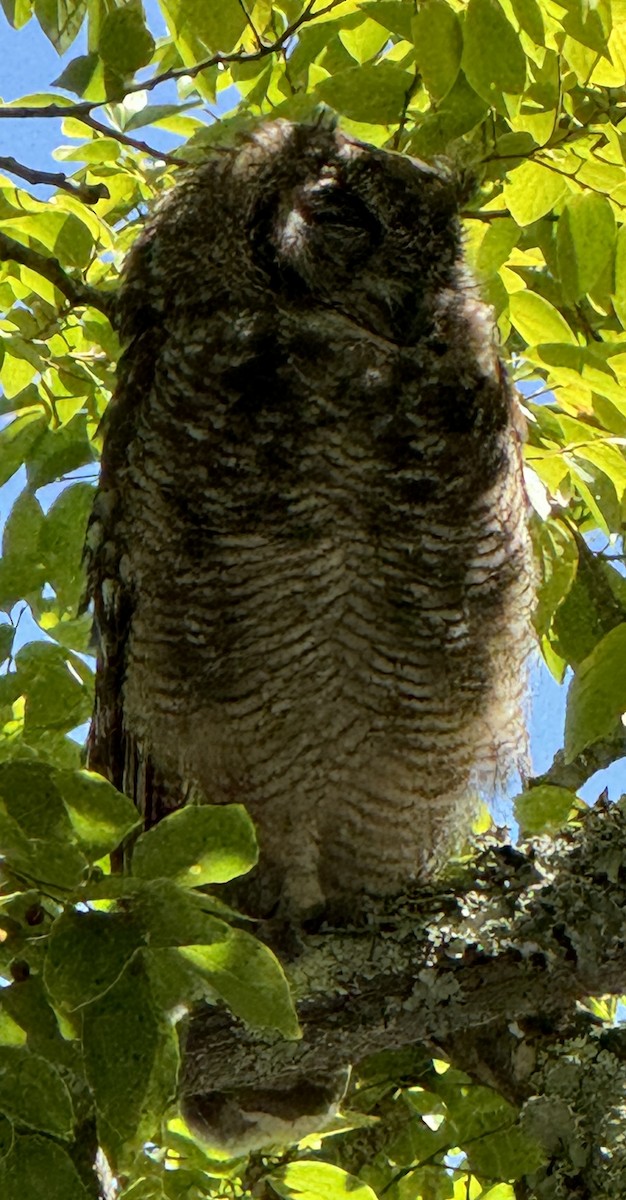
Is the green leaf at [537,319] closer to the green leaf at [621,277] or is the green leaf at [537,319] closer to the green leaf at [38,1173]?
the green leaf at [621,277]

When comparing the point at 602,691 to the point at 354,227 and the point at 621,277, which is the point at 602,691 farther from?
the point at 354,227

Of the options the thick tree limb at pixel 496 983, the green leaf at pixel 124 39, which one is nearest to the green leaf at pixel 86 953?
the thick tree limb at pixel 496 983

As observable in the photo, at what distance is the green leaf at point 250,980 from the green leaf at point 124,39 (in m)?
0.98

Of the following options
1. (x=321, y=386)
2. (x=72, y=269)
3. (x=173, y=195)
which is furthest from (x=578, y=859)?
(x=173, y=195)

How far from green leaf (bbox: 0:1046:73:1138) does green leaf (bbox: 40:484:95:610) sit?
0.90 metres

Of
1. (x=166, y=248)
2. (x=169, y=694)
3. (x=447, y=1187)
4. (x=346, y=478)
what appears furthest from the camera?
(x=447, y=1187)

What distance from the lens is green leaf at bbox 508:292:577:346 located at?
1474 millimetres

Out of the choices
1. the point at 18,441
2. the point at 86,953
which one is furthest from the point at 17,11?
the point at 86,953

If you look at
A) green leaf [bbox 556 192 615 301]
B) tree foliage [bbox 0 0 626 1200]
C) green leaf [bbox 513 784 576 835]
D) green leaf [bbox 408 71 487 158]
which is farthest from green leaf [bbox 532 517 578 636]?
green leaf [bbox 408 71 487 158]

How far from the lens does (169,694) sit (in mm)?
1751

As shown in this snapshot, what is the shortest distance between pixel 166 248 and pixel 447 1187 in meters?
1.44

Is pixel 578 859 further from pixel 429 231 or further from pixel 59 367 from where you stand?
pixel 59 367

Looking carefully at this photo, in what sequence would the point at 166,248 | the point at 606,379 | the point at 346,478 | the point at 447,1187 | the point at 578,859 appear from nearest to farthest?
the point at 606,379 → the point at 578,859 → the point at 346,478 → the point at 166,248 → the point at 447,1187

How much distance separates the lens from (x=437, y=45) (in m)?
1.35
